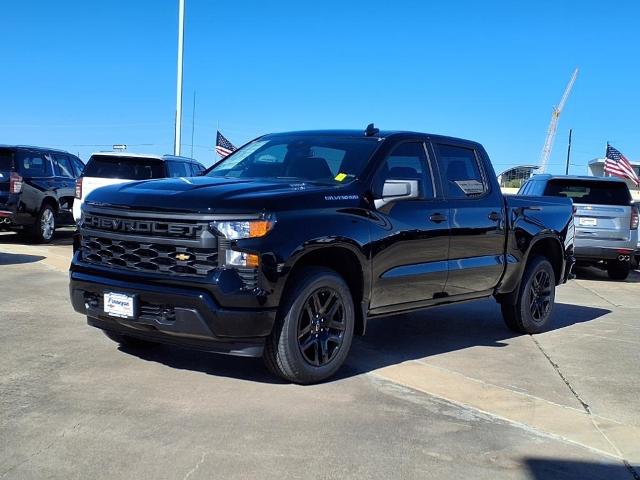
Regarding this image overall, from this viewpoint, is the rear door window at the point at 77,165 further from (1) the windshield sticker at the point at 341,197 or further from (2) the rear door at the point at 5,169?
(1) the windshield sticker at the point at 341,197

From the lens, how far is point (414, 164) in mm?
6254

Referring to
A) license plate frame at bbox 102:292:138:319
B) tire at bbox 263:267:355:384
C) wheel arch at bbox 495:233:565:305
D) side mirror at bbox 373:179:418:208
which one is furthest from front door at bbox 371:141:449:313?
license plate frame at bbox 102:292:138:319

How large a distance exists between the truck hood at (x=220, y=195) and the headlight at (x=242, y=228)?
0.08 meters

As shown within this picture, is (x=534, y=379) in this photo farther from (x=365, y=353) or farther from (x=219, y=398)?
(x=219, y=398)

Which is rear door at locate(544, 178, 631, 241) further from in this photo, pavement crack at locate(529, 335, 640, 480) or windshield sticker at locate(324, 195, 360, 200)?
windshield sticker at locate(324, 195, 360, 200)

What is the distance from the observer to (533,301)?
7836 millimetres

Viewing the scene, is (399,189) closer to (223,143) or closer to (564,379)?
(564,379)

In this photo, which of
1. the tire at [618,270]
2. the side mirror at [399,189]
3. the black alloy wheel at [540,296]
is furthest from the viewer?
the tire at [618,270]

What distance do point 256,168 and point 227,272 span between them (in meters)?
1.72

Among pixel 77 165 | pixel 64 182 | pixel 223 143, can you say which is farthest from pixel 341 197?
pixel 223 143

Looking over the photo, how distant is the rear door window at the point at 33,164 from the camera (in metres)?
13.6

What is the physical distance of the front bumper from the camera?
4.59 m

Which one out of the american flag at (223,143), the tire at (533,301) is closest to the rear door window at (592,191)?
the tire at (533,301)

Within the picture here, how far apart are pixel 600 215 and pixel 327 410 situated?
939 cm
